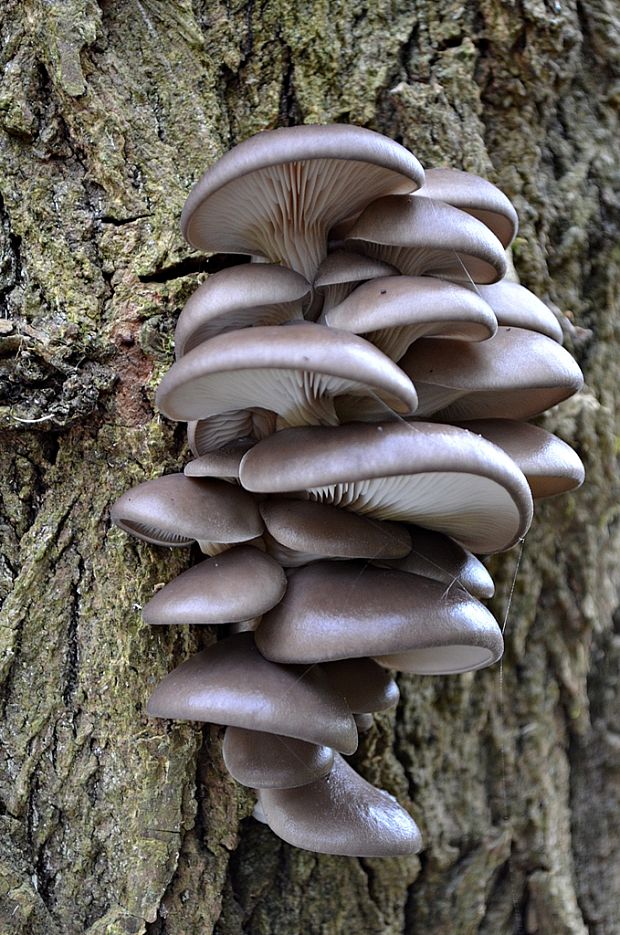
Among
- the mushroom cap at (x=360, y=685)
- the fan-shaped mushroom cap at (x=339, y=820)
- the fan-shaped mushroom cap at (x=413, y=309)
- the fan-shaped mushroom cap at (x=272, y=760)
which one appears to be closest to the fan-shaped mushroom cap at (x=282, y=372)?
the fan-shaped mushroom cap at (x=413, y=309)

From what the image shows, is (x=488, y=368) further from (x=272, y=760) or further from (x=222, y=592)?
(x=272, y=760)

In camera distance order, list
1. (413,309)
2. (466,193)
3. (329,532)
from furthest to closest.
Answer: (466,193) → (329,532) → (413,309)

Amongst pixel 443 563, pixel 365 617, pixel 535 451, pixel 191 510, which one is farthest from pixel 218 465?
pixel 535 451

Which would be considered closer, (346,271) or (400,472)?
(400,472)

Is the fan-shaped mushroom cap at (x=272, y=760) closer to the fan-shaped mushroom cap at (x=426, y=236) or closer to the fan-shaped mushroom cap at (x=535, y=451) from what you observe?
the fan-shaped mushroom cap at (x=535, y=451)

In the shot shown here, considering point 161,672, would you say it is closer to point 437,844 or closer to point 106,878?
point 106,878

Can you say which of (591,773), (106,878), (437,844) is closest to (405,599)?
(106,878)

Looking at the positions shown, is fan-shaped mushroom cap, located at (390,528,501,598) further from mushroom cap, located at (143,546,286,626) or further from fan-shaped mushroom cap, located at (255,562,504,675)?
mushroom cap, located at (143,546,286,626)
